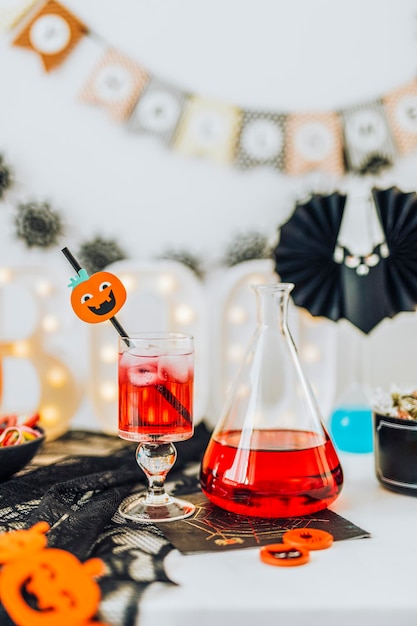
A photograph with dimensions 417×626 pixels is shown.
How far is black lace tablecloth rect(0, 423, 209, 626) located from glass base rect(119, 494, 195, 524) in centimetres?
1

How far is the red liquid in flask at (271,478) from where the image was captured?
750 millimetres

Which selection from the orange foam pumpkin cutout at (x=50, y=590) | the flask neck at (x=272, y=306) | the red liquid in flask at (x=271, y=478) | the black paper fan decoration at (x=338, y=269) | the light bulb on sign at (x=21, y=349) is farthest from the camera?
the light bulb on sign at (x=21, y=349)

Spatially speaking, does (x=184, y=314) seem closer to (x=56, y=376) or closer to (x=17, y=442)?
(x=56, y=376)

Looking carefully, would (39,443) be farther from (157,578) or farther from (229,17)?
(229,17)

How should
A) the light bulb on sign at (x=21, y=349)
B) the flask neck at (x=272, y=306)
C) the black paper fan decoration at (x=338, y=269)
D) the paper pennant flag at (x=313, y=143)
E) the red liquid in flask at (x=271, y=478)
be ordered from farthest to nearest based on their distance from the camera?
1. the paper pennant flag at (x=313, y=143)
2. the light bulb on sign at (x=21, y=349)
3. the black paper fan decoration at (x=338, y=269)
4. the flask neck at (x=272, y=306)
5. the red liquid in flask at (x=271, y=478)

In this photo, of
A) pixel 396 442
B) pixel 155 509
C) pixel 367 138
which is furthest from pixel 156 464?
pixel 367 138

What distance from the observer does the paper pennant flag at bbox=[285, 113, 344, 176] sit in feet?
4.12

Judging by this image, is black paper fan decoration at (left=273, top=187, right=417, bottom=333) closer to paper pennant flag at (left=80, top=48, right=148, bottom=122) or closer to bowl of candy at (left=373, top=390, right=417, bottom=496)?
bowl of candy at (left=373, top=390, right=417, bottom=496)

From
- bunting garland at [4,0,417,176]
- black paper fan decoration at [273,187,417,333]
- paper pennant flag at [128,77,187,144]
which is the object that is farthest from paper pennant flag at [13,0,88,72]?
black paper fan decoration at [273,187,417,333]

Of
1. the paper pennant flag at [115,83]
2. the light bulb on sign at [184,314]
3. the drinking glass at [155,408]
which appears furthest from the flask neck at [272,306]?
the paper pennant flag at [115,83]

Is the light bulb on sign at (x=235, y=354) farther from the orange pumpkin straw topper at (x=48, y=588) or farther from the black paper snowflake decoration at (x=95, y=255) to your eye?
the orange pumpkin straw topper at (x=48, y=588)

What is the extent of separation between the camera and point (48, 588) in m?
0.55

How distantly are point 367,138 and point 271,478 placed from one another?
77 cm

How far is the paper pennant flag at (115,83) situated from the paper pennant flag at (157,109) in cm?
1
